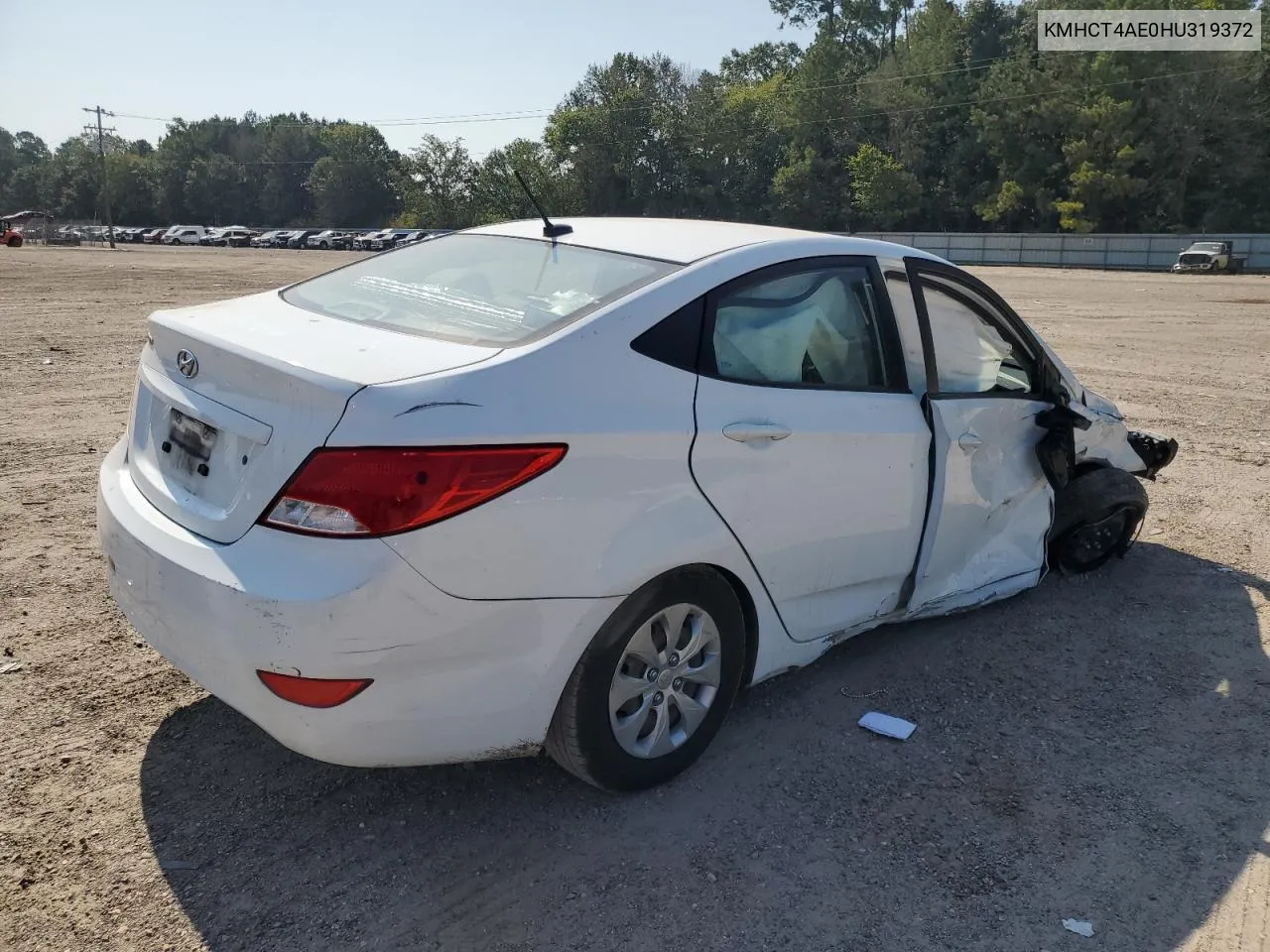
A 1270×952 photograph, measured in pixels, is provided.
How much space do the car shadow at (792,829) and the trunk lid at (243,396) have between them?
0.92 metres

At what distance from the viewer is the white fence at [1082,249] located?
4853 cm

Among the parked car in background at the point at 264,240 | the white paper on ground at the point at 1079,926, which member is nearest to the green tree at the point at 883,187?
the parked car in background at the point at 264,240

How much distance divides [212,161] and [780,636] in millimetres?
132412

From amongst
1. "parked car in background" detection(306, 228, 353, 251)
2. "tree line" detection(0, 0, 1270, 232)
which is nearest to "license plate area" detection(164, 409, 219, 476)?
"tree line" detection(0, 0, 1270, 232)

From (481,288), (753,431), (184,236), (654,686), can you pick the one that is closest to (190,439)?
(481,288)

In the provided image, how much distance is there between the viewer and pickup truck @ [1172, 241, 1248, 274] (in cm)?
4338

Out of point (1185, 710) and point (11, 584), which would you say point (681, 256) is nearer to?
point (1185, 710)

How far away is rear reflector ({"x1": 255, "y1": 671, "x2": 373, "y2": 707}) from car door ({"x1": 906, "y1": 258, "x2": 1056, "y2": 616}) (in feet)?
7.48

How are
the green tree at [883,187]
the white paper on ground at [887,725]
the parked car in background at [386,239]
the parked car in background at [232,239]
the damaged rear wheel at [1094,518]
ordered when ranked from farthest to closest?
the parked car in background at [232,239] → the parked car in background at [386,239] → the green tree at [883,187] → the damaged rear wheel at [1094,518] → the white paper on ground at [887,725]

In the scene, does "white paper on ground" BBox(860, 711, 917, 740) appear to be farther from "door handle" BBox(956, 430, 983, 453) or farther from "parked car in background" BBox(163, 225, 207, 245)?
"parked car in background" BBox(163, 225, 207, 245)

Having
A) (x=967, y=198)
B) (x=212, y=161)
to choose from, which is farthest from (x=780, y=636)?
(x=212, y=161)

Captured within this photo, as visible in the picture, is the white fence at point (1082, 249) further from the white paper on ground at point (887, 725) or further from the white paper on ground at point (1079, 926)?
the white paper on ground at point (1079, 926)

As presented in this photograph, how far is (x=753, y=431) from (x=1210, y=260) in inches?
1899

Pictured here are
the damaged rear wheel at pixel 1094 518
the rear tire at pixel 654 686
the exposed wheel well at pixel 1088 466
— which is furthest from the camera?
the exposed wheel well at pixel 1088 466
